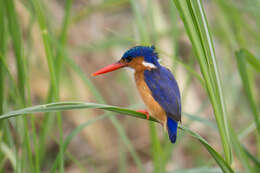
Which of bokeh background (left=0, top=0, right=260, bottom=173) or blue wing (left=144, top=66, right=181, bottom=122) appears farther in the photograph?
bokeh background (left=0, top=0, right=260, bottom=173)

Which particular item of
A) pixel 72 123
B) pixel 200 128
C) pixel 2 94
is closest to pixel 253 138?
pixel 200 128

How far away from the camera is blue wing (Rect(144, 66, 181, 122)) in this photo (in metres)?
1.41

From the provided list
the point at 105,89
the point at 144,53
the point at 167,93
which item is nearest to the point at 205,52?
the point at 167,93

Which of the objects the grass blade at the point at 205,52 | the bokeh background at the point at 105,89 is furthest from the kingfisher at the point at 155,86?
the bokeh background at the point at 105,89

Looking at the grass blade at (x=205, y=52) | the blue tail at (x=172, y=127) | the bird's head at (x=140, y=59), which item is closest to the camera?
the grass blade at (x=205, y=52)

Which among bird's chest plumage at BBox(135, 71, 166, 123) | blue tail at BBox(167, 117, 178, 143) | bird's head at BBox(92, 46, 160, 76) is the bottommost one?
blue tail at BBox(167, 117, 178, 143)

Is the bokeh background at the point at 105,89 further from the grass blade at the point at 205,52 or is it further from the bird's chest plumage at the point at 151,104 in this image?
the grass blade at the point at 205,52

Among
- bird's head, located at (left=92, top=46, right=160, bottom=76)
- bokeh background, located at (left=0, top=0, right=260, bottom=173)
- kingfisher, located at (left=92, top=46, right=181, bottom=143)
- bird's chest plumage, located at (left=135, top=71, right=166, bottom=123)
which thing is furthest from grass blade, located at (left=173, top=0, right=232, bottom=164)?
bokeh background, located at (left=0, top=0, right=260, bottom=173)

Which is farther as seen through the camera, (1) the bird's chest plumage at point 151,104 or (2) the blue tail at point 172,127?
(1) the bird's chest plumage at point 151,104

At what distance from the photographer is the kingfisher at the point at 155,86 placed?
1.42 m

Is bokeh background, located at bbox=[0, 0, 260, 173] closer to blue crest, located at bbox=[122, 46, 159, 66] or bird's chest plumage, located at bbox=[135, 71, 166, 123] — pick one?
blue crest, located at bbox=[122, 46, 159, 66]

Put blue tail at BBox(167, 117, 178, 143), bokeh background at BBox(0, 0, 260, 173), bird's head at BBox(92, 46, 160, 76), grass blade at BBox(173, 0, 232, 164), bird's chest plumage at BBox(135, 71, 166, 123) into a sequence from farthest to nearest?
1. bokeh background at BBox(0, 0, 260, 173)
2. bird's head at BBox(92, 46, 160, 76)
3. bird's chest plumage at BBox(135, 71, 166, 123)
4. blue tail at BBox(167, 117, 178, 143)
5. grass blade at BBox(173, 0, 232, 164)

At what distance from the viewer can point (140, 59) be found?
1.68m

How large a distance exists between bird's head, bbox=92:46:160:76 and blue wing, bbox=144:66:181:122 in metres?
0.05
